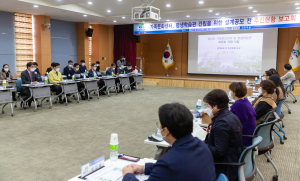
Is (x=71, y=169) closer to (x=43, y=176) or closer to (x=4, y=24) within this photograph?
(x=43, y=176)

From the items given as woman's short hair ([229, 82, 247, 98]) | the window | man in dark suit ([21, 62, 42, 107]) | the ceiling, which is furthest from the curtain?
woman's short hair ([229, 82, 247, 98])

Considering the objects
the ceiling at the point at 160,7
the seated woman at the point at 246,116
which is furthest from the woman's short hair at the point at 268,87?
the ceiling at the point at 160,7

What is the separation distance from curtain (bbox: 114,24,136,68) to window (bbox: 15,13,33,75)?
4.97m

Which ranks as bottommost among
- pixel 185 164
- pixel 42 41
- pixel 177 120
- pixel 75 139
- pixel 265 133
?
pixel 75 139

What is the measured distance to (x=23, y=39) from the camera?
33.8 feet

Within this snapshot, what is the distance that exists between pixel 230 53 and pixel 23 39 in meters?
9.34

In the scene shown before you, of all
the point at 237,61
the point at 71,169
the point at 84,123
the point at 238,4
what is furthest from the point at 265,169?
the point at 237,61

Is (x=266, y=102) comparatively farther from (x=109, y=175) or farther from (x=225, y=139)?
(x=109, y=175)

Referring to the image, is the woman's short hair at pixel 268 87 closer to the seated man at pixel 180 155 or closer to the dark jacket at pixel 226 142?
the dark jacket at pixel 226 142

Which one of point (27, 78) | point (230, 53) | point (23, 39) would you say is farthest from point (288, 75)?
point (23, 39)

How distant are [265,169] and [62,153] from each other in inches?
115

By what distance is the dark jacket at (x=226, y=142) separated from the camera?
210 cm

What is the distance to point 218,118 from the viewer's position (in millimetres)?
2186

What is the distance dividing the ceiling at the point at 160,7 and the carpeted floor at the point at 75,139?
3541 millimetres
